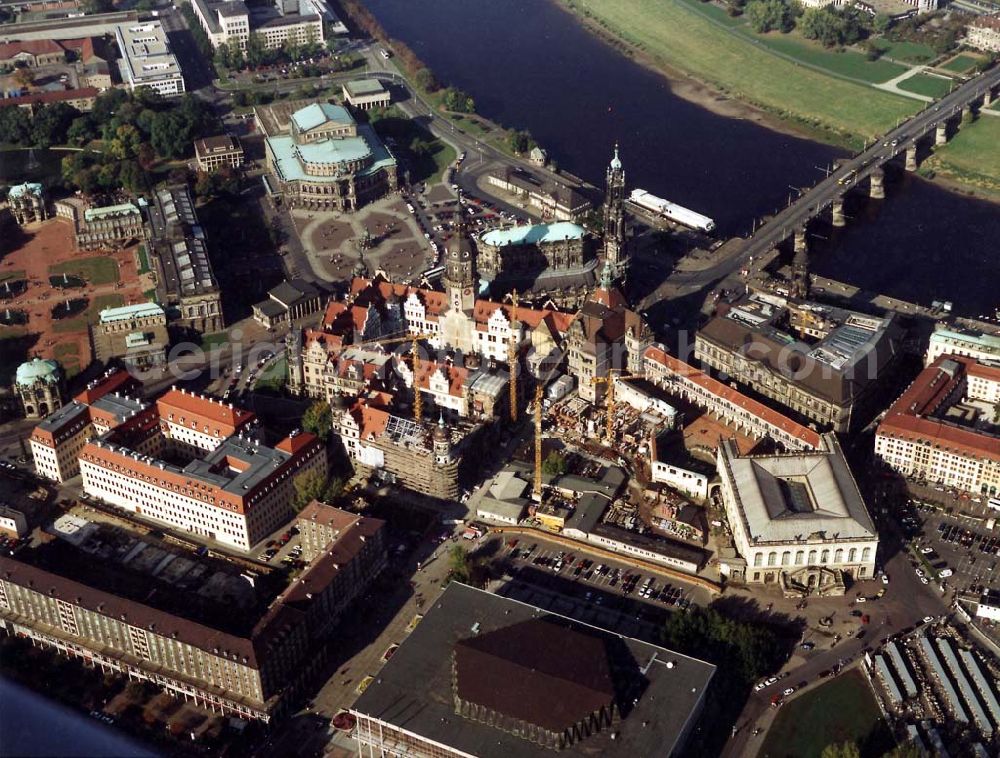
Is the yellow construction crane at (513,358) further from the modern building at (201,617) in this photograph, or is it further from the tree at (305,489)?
the modern building at (201,617)

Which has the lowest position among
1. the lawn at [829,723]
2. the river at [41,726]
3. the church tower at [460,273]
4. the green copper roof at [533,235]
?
the lawn at [829,723]

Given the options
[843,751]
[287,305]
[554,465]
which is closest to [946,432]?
[554,465]

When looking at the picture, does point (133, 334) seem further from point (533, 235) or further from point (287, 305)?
point (533, 235)

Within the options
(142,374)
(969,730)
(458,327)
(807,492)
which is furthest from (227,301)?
(969,730)

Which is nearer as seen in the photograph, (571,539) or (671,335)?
(571,539)

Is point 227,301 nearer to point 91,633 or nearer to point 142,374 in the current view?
point 142,374

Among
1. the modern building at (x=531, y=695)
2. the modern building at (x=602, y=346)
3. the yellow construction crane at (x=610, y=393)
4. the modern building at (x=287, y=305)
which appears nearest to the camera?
the modern building at (x=531, y=695)

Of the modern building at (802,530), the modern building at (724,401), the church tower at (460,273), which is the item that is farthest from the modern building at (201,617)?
the modern building at (724,401)
